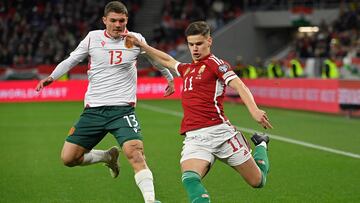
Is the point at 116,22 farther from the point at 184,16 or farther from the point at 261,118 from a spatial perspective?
the point at 184,16

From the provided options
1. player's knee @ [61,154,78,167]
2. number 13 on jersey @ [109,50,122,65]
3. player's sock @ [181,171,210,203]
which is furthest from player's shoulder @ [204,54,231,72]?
player's knee @ [61,154,78,167]

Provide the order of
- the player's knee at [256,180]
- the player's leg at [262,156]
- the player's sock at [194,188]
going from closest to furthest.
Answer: the player's sock at [194,188], the player's knee at [256,180], the player's leg at [262,156]

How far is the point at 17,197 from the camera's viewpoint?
9.55 meters

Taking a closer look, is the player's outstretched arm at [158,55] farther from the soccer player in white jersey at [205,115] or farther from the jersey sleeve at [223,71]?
the jersey sleeve at [223,71]

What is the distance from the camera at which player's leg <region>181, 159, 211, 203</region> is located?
704 cm

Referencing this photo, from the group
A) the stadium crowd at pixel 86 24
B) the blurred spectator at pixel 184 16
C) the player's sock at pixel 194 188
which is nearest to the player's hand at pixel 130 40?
the player's sock at pixel 194 188

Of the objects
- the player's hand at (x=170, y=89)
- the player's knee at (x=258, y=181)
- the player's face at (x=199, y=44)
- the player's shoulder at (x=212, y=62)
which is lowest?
the player's knee at (x=258, y=181)

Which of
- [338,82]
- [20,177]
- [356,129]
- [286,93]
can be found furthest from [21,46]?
[20,177]

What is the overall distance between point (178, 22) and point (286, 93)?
57.8 ft

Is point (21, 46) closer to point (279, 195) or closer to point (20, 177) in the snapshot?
point (20, 177)

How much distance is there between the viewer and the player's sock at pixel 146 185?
8.24 m

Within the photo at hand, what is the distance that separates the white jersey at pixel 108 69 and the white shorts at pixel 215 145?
1.67 metres

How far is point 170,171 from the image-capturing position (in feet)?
39.1

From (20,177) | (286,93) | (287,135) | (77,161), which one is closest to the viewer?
(77,161)
